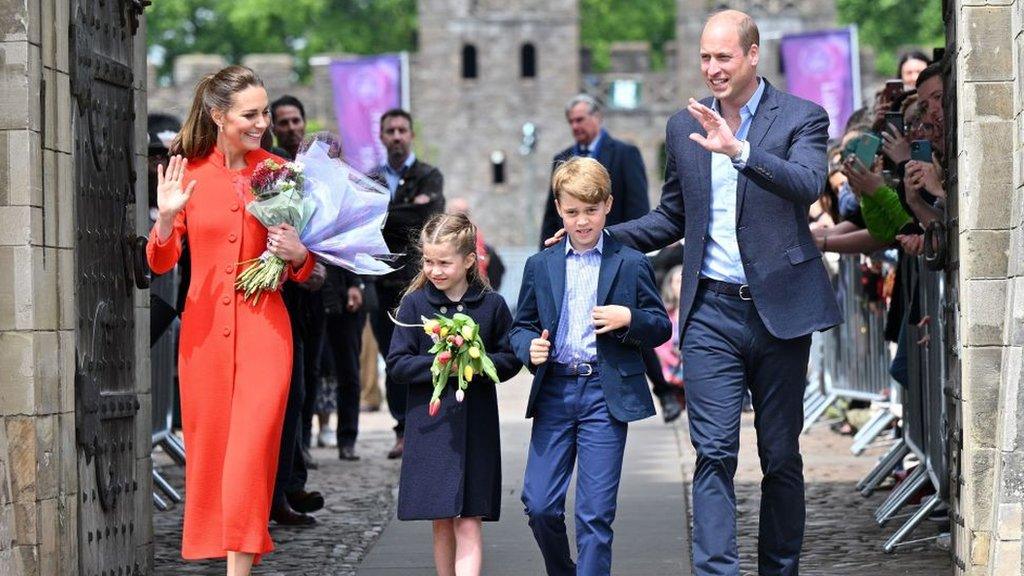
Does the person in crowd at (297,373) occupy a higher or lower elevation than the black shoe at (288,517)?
higher

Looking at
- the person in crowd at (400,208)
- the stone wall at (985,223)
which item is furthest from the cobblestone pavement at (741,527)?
the stone wall at (985,223)

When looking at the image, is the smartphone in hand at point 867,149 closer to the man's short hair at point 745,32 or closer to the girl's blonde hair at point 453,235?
the man's short hair at point 745,32

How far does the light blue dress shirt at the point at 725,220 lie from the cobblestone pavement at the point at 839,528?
5.30 ft

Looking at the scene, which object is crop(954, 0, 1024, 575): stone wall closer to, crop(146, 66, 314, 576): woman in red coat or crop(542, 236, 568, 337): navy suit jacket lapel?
crop(542, 236, 568, 337): navy suit jacket lapel

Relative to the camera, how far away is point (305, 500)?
34.0ft

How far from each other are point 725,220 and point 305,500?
3.89m

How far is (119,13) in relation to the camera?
25.7 ft

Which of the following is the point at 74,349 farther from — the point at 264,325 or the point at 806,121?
the point at 806,121

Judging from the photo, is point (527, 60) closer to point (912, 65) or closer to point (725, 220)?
point (912, 65)

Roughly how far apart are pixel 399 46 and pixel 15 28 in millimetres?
67000

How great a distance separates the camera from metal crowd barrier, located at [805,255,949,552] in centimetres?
868

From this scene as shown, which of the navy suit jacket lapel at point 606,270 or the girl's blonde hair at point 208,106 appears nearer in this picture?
the navy suit jacket lapel at point 606,270

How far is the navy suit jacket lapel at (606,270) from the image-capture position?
7.12 metres

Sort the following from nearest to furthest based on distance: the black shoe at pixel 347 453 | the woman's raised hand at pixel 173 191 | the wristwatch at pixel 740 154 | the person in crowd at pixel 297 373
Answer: the wristwatch at pixel 740 154
the woman's raised hand at pixel 173 191
the person in crowd at pixel 297 373
the black shoe at pixel 347 453
